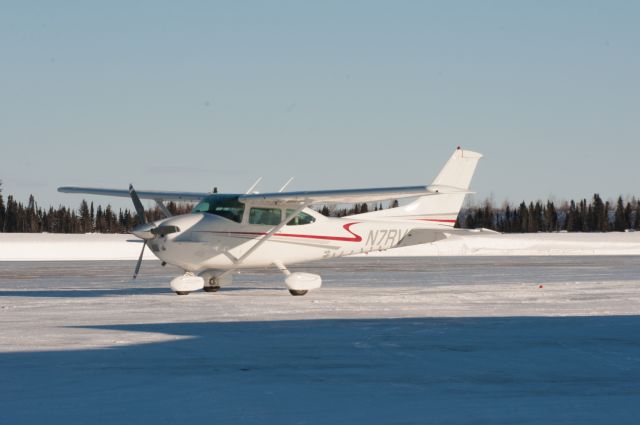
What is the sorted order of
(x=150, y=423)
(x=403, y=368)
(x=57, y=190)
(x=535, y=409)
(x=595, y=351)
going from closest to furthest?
(x=150, y=423) → (x=535, y=409) → (x=403, y=368) → (x=595, y=351) → (x=57, y=190)

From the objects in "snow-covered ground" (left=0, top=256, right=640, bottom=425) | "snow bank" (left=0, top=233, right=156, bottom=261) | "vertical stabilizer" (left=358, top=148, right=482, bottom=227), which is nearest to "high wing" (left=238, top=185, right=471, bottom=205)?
"vertical stabilizer" (left=358, top=148, right=482, bottom=227)

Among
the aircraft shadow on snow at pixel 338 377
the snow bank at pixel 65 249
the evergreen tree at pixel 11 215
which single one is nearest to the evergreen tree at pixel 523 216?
the evergreen tree at pixel 11 215

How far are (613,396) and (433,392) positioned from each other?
4.42ft

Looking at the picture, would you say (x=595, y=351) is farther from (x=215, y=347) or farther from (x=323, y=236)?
(x=323, y=236)

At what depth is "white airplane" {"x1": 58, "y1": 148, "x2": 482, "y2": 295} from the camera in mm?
19219

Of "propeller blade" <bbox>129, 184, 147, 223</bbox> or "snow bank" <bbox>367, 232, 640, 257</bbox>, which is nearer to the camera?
"propeller blade" <bbox>129, 184, 147, 223</bbox>

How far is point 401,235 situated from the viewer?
23.0 metres

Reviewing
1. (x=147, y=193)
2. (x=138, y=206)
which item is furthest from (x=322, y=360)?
(x=147, y=193)

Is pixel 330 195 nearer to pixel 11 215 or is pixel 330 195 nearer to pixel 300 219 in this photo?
pixel 300 219

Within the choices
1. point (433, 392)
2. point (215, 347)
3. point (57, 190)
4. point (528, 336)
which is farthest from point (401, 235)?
point (433, 392)

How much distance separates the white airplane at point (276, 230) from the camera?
19219mm

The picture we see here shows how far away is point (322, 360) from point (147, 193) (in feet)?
48.9

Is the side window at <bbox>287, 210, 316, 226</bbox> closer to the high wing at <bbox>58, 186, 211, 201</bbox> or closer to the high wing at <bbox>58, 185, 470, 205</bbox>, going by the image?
the high wing at <bbox>58, 185, 470, 205</bbox>

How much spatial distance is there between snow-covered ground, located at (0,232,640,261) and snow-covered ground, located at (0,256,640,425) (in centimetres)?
3150
